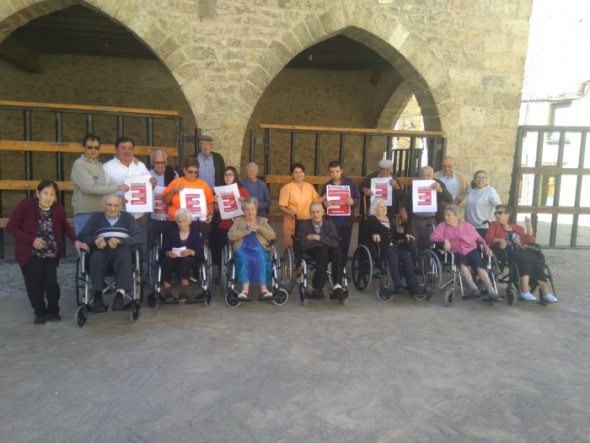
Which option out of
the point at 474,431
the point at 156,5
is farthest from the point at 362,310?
the point at 156,5

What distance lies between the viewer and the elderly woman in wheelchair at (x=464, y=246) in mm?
4484

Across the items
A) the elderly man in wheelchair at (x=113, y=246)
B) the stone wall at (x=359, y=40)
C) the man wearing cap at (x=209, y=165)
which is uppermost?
the stone wall at (x=359, y=40)

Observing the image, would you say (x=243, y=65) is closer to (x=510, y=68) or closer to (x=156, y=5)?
(x=156, y=5)

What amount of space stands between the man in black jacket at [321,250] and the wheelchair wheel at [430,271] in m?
0.80

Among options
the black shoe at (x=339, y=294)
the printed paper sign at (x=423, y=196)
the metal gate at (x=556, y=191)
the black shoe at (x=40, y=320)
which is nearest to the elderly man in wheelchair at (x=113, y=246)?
the black shoe at (x=40, y=320)

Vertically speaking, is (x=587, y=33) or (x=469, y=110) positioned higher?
(x=587, y=33)

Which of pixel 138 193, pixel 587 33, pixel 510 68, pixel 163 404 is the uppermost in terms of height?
pixel 587 33

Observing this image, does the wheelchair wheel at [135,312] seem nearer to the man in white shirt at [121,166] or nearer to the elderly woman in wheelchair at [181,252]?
the elderly woman in wheelchair at [181,252]

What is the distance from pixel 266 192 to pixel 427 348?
243 centimetres

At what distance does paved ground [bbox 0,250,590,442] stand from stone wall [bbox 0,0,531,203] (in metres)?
2.66

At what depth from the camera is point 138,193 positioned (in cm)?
439

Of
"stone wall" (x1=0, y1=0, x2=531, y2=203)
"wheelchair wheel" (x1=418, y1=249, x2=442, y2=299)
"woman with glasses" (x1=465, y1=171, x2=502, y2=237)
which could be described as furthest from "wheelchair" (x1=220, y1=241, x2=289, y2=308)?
"woman with glasses" (x1=465, y1=171, x2=502, y2=237)

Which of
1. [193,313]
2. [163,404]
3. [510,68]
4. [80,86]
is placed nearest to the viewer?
[163,404]

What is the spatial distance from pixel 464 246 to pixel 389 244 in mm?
697
